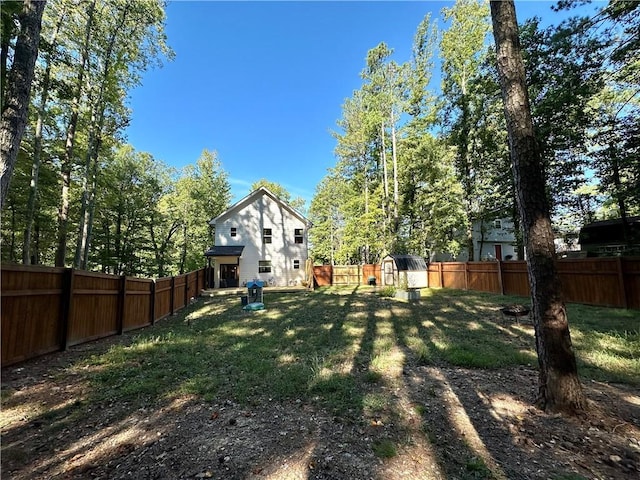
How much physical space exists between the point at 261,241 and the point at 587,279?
704 inches

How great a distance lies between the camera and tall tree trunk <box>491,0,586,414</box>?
3.04 metres

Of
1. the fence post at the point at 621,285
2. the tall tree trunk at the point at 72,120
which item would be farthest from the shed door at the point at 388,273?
the tall tree trunk at the point at 72,120

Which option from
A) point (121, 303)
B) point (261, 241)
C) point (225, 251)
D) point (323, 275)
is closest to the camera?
point (121, 303)

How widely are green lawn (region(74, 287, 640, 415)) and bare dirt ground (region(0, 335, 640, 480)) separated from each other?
0.36m

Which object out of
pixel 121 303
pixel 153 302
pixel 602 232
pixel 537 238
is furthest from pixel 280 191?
pixel 537 238

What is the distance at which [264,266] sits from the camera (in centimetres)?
2123

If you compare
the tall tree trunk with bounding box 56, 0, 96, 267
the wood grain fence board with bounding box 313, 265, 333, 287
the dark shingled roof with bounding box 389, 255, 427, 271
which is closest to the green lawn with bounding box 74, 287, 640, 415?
the dark shingled roof with bounding box 389, 255, 427, 271

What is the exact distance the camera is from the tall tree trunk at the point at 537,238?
3.04 m

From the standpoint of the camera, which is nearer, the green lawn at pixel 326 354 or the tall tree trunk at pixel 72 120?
the green lawn at pixel 326 354

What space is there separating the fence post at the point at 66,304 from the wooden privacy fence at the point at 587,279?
9.92 meters

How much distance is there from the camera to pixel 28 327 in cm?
445

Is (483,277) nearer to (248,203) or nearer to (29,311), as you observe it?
(248,203)

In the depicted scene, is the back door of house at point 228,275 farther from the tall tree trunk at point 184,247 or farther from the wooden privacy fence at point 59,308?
the wooden privacy fence at point 59,308

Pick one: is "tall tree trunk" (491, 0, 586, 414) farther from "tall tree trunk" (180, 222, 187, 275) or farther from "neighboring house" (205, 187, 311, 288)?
"tall tree trunk" (180, 222, 187, 275)
